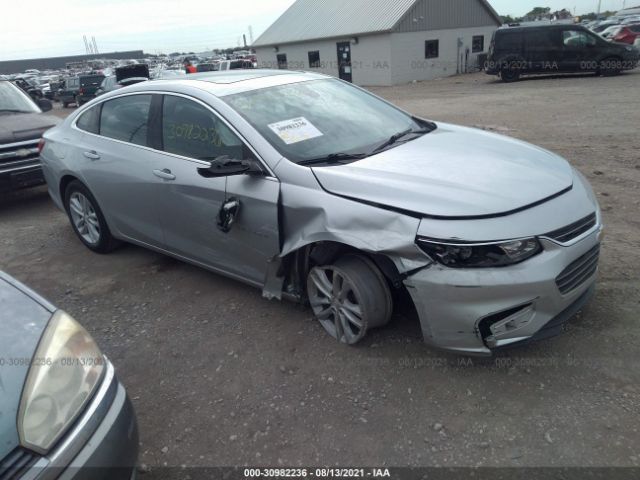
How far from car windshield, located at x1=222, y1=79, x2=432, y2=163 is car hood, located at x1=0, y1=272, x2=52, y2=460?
1.62 metres

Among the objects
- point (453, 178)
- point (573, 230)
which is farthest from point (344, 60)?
point (573, 230)

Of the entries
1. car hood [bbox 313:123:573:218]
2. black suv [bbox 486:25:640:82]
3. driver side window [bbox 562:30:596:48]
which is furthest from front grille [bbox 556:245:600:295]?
driver side window [bbox 562:30:596:48]

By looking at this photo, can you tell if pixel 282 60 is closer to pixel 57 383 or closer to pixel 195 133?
pixel 195 133

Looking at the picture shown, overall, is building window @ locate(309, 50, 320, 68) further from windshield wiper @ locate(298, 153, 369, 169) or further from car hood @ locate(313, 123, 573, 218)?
windshield wiper @ locate(298, 153, 369, 169)

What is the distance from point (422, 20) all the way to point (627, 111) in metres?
17.6

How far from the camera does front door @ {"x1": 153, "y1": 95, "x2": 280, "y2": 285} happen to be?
3.14 meters

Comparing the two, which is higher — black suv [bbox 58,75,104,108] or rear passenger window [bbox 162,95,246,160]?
rear passenger window [bbox 162,95,246,160]

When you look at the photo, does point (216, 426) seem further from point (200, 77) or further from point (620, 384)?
point (200, 77)

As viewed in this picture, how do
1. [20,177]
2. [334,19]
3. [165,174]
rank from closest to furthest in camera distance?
1. [165,174]
2. [20,177]
3. [334,19]

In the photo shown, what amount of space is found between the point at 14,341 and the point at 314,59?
95.9ft

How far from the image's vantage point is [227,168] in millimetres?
2961

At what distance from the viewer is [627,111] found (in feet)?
33.7

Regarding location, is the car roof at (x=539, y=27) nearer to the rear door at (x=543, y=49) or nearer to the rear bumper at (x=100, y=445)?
the rear door at (x=543, y=49)

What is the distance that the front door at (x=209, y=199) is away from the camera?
3139 millimetres
